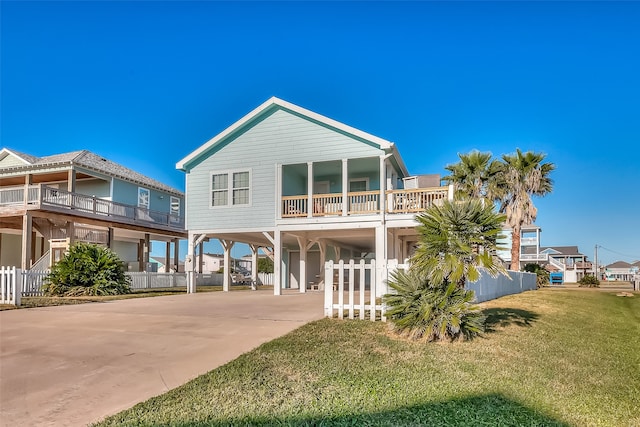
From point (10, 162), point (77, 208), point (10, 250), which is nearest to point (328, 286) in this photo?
point (77, 208)

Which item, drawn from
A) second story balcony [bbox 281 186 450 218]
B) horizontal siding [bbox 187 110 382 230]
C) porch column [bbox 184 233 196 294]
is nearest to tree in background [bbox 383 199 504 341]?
second story balcony [bbox 281 186 450 218]

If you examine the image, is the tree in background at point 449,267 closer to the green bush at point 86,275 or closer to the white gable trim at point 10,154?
the green bush at point 86,275

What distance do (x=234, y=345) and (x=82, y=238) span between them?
70.5 feet

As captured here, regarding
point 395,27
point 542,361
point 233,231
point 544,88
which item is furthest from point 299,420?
point 544,88

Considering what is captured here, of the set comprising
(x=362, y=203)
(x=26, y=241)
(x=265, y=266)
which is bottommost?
(x=265, y=266)

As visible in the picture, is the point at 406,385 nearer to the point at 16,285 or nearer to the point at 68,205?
the point at 16,285

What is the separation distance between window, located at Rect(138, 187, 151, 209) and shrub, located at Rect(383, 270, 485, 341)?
23.3 metres

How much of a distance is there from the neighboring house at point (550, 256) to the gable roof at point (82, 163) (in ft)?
122

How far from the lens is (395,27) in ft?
50.4

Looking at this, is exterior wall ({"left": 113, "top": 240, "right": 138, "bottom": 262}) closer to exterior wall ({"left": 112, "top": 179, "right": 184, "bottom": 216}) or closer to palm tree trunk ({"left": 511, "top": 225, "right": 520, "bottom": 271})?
exterior wall ({"left": 112, "top": 179, "right": 184, "bottom": 216})

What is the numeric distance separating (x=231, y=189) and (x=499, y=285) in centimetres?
1211

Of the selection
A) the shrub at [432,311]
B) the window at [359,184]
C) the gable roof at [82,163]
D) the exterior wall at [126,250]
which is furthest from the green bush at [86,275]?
the shrub at [432,311]

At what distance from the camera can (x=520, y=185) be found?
2658 cm

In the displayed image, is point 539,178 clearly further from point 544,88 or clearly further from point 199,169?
point 199,169
